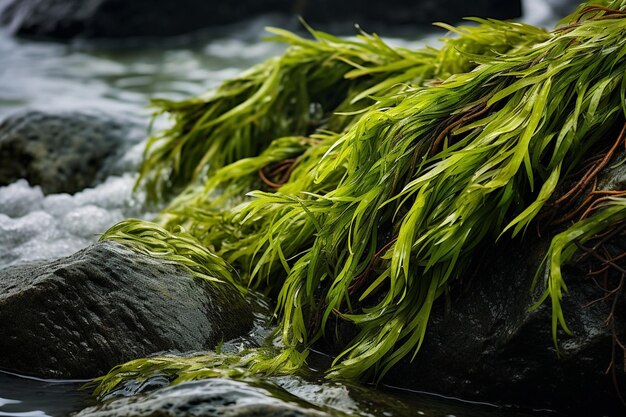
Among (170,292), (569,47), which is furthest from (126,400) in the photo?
(569,47)

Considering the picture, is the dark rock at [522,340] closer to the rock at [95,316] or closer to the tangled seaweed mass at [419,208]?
the tangled seaweed mass at [419,208]

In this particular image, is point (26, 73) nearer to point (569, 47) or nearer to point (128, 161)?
point (128, 161)

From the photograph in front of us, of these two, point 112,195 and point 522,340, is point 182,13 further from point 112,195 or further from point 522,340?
point 522,340

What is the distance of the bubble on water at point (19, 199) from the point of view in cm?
340

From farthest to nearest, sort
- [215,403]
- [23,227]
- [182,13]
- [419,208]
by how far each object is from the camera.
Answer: [182,13], [23,227], [419,208], [215,403]

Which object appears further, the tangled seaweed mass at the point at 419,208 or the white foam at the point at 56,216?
the white foam at the point at 56,216

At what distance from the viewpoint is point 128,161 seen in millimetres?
3824

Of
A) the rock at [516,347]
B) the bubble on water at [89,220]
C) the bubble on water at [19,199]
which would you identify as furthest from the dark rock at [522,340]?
the bubble on water at [19,199]

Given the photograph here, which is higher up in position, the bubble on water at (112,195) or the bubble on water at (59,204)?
the bubble on water at (112,195)

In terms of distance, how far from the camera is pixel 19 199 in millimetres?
3490

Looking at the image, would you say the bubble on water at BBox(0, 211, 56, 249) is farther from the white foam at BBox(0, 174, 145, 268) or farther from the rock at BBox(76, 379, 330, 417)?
the rock at BBox(76, 379, 330, 417)

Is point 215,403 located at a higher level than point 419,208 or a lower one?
lower

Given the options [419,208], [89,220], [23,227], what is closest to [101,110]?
[89,220]

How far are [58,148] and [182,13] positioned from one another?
4.63 metres
